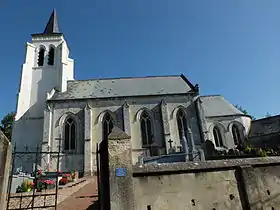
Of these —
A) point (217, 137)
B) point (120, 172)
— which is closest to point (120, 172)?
point (120, 172)

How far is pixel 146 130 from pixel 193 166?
1877 centimetres

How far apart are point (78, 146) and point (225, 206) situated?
19.4m

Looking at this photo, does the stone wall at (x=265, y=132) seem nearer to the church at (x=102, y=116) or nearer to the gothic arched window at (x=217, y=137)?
the church at (x=102, y=116)

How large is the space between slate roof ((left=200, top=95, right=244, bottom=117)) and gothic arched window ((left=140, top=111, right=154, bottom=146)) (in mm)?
7423

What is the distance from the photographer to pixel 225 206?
471cm

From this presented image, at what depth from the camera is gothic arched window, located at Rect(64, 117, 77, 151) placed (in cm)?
2236

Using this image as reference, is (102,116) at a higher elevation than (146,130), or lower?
higher

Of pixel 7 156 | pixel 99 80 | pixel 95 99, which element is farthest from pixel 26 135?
pixel 7 156

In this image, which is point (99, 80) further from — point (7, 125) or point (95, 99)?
point (7, 125)

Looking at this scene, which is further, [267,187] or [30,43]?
[30,43]

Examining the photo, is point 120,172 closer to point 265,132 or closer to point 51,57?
point 265,132

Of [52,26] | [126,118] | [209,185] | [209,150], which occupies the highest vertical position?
[52,26]

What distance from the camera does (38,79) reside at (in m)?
26.7

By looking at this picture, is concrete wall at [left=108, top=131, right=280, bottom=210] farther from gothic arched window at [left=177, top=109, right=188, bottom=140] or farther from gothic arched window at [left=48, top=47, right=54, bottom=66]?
gothic arched window at [left=48, top=47, right=54, bottom=66]
